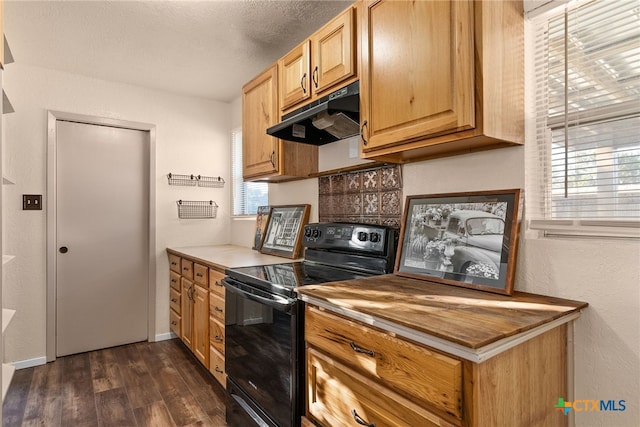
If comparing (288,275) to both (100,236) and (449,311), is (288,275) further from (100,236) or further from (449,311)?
(100,236)

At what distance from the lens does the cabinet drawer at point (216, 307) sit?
2230 millimetres

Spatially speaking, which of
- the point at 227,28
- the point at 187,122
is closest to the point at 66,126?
the point at 187,122

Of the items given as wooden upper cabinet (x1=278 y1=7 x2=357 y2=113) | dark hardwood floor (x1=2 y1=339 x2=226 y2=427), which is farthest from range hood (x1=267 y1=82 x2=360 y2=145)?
dark hardwood floor (x1=2 y1=339 x2=226 y2=427)

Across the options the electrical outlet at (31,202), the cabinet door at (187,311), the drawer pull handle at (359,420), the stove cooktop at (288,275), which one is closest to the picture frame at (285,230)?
the stove cooktop at (288,275)

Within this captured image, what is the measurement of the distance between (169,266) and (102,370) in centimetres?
101

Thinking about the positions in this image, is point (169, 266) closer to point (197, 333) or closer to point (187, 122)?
point (197, 333)

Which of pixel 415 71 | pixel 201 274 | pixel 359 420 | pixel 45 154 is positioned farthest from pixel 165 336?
pixel 415 71

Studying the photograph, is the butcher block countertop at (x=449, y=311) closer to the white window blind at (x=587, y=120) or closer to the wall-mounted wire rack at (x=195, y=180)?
the white window blind at (x=587, y=120)

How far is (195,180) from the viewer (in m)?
3.55

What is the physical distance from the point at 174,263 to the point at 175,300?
33 cm

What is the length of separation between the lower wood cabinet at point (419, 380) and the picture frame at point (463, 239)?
0.29 metres

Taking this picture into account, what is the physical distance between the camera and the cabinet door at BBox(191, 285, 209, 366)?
2.46m

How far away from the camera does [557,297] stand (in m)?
1.24

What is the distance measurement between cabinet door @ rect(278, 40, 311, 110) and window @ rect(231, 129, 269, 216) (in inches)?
54.7
